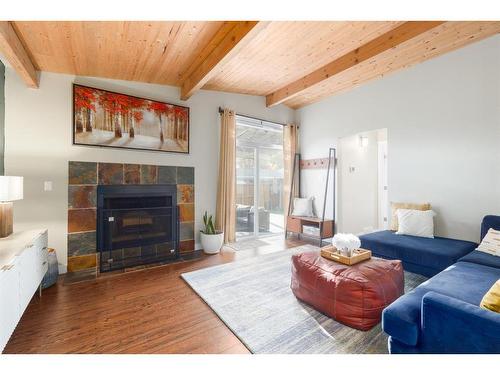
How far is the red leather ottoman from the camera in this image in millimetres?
1809

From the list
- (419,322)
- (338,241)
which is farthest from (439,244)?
(419,322)

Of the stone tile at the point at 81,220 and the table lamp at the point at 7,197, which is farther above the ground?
the table lamp at the point at 7,197

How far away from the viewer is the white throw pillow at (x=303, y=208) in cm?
482

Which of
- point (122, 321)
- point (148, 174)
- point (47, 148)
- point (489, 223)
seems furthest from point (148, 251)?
point (489, 223)

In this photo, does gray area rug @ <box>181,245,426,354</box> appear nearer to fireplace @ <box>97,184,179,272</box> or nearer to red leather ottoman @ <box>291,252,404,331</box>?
red leather ottoman @ <box>291,252,404,331</box>

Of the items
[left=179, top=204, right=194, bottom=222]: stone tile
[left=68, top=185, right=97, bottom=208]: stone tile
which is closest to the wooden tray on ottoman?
[left=179, top=204, right=194, bottom=222]: stone tile

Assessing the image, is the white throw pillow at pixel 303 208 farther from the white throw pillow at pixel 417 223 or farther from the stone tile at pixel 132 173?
the stone tile at pixel 132 173

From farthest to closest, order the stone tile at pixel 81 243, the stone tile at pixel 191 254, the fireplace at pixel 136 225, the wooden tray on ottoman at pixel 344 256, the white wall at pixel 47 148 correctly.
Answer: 1. the stone tile at pixel 191 254
2. the fireplace at pixel 136 225
3. the stone tile at pixel 81 243
4. the white wall at pixel 47 148
5. the wooden tray on ottoman at pixel 344 256

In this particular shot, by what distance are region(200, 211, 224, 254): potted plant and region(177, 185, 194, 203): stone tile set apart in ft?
1.45

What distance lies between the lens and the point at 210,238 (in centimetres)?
383

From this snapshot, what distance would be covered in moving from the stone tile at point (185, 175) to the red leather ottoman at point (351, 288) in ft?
7.88

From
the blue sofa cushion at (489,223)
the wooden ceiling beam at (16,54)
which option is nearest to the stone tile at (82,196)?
the wooden ceiling beam at (16,54)
